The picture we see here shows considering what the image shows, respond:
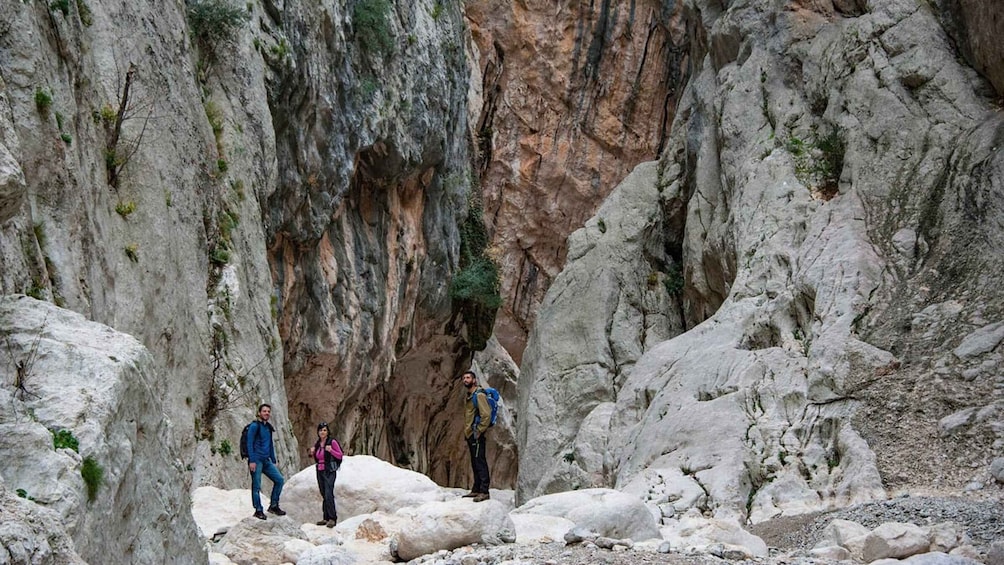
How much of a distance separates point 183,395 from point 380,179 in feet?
46.3

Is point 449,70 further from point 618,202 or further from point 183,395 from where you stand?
point 183,395

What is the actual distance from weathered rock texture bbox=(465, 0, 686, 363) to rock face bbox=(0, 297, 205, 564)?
114 feet

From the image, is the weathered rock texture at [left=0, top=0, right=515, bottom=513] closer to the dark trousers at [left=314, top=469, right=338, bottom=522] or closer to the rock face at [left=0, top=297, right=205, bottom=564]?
the rock face at [left=0, top=297, right=205, bottom=564]

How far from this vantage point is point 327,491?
507 inches

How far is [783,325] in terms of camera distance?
59.5ft

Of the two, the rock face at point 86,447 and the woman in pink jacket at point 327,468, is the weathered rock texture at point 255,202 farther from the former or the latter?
the woman in pink jacket at point 327,468

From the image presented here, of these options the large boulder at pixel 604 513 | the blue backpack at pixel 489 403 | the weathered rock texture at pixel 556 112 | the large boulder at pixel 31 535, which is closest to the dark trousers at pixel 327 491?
the blue backpack at pixel 489 403

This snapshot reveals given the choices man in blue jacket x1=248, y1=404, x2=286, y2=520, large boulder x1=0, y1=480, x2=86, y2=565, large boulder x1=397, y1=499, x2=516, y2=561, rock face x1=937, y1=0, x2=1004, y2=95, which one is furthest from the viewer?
rock face x1=937, y1=0, x2=1004, y2=95

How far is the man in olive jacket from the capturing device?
1181 cm

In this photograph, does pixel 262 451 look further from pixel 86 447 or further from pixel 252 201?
pixel 252 201

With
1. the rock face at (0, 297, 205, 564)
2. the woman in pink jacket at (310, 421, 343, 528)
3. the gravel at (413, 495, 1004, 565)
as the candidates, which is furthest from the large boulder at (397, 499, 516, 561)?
the rock face at (0, 297, 205, 564)

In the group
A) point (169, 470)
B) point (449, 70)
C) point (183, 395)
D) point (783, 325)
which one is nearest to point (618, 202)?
point (449, 70)

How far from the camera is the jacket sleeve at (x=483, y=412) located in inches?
464

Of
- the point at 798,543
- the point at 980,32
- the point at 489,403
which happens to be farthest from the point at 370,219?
the point at 798,543
